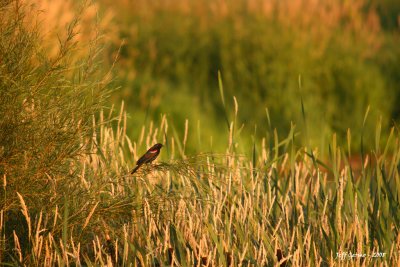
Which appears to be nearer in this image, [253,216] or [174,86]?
[253,216]

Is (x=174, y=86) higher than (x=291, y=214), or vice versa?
(x=174, y=86)

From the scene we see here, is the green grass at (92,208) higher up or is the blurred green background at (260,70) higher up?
the blurred green background at (260,70)

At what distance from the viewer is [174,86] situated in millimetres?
13359

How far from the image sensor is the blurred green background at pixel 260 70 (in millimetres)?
12102

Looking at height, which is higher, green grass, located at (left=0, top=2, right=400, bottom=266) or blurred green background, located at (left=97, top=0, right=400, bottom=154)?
blurred green background, located at (left=97, top=0, right=400, bottom=154)

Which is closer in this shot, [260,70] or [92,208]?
[92,208]

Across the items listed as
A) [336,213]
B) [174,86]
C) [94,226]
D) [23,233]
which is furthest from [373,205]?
[174,86]

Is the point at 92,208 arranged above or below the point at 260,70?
below

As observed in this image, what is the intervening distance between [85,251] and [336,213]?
1.50 m

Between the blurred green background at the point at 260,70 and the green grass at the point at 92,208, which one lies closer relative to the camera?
the green grass at the point at 92,208

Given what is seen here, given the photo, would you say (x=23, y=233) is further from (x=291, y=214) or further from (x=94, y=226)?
(x=291, y=214)

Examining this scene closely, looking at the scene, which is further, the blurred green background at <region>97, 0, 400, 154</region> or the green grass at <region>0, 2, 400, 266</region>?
the blurred green background at <region>97, 0, 400, 154</region>

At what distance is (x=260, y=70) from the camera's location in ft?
43.4

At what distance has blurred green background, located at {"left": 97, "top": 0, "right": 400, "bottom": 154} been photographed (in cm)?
1210
